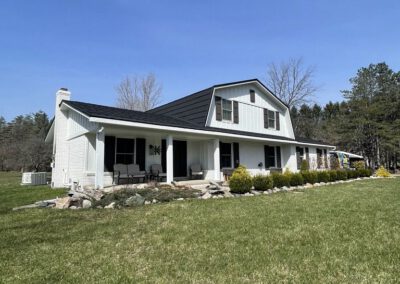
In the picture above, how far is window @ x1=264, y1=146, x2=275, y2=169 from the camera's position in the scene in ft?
58.8

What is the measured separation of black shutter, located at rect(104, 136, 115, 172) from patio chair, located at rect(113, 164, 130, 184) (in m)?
0.34

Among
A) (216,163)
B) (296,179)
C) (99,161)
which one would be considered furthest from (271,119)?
(99,161)

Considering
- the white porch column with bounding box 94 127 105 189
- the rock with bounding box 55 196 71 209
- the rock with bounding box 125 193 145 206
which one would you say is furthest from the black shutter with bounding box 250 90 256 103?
the rock with bounding box 55 196 71 209

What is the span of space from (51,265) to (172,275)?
1.70 meters

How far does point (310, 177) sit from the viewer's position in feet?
44.1

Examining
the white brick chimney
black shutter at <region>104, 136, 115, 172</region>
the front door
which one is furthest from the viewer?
the front door

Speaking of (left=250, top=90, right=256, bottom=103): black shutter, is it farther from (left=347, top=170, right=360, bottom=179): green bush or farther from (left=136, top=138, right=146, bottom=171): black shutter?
(left=136, top=138, right=146, bottom=171): black shutter

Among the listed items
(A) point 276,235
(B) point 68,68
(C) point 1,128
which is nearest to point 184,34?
(B) point 68,68

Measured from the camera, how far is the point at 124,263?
140 inches

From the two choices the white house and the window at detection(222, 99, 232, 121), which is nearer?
the white house

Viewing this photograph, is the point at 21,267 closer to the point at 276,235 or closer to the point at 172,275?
the point at 172,275

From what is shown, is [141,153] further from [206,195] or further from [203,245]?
[203,245]

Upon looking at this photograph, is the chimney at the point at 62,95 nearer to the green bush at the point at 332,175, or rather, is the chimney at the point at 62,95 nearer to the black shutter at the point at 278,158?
the black shutter at the point at 278,158

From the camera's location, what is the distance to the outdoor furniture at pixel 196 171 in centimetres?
1392
